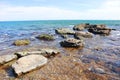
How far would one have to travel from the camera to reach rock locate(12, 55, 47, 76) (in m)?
12.4

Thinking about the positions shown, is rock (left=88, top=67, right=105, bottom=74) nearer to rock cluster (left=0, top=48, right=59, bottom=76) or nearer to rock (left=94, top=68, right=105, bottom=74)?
rock (left=94, top=68, right=105, bottom=74)

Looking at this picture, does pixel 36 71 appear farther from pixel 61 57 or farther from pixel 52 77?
pixel 61 57

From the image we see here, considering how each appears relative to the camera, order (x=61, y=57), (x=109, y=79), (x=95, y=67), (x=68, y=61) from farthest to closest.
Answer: (x=61, y=57) → (x=68, y=61) → (x=95, y=67) → (x=109, y=79)

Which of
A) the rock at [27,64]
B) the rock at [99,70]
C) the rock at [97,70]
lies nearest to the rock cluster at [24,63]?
the rock at [27,64]

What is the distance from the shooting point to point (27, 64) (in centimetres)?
1330

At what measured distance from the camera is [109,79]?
11.5m

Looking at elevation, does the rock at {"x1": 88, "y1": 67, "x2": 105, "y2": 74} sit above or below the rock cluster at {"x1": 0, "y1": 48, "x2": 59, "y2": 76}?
below

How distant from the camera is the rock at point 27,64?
487 inches

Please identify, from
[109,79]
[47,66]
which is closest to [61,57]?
[47,66]

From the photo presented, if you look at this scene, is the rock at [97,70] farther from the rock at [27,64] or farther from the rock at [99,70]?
the rock at [27,64]

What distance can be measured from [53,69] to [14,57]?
4282 mm

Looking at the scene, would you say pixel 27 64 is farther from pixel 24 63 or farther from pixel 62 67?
pixel 62 67

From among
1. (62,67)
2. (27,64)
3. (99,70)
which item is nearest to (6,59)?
(27,64)

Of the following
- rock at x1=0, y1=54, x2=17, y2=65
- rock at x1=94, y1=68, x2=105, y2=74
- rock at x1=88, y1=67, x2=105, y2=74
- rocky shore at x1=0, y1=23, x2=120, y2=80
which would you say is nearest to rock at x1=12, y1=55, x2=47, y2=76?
rocky shore at x1=0, y1=23, x2=120, y2=80
